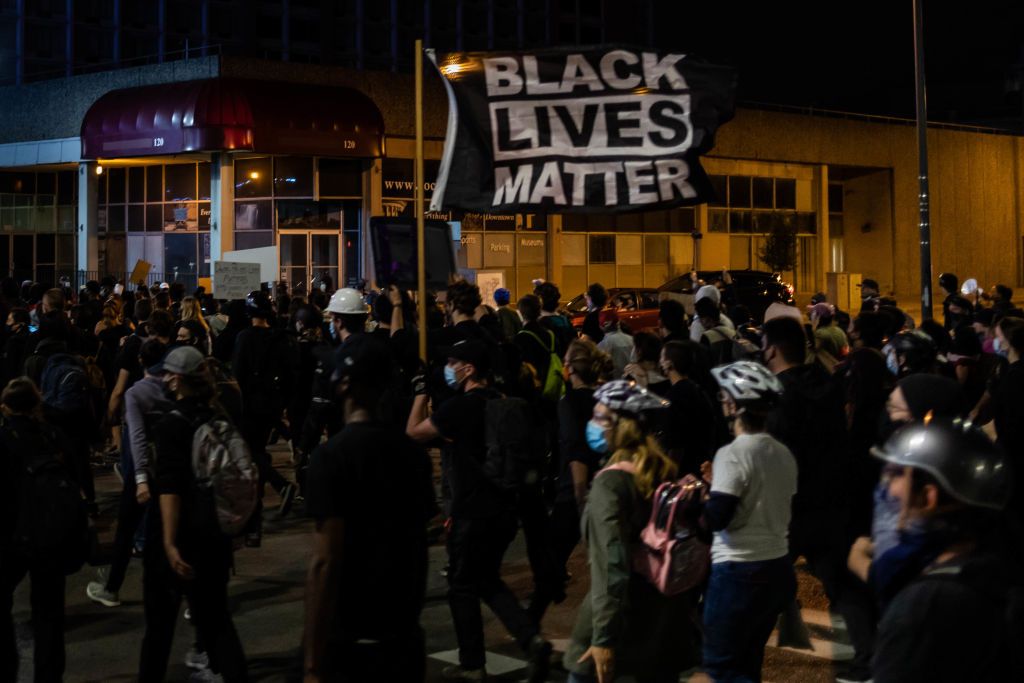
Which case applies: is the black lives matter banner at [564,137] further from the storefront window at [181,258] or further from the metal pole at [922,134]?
the storefront window at [181,258]

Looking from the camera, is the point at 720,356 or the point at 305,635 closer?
the point at 305,635

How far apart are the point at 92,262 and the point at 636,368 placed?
101 ft

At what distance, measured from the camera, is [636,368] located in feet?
25.4

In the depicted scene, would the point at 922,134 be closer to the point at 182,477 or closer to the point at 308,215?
the point at 308,215

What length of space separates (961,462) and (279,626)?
563 cm

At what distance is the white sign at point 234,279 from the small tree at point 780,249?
2910 cm

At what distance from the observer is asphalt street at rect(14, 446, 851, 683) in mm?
6840

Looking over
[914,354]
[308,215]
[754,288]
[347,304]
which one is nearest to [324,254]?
[308,215]

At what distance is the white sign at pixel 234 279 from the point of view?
16406 mm

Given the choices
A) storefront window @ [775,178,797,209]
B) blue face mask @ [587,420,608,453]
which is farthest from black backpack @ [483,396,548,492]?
storefront window @ [775,178,797,209]

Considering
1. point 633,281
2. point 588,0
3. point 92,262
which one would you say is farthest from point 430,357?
point 588,0

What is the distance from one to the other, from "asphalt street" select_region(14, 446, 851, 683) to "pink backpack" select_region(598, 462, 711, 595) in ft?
5.50

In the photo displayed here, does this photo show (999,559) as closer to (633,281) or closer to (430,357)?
(430,357)

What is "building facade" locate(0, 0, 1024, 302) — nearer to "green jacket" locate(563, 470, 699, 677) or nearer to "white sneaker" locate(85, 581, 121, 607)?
"white sneaker" locate(85, 581, 121, 607)
